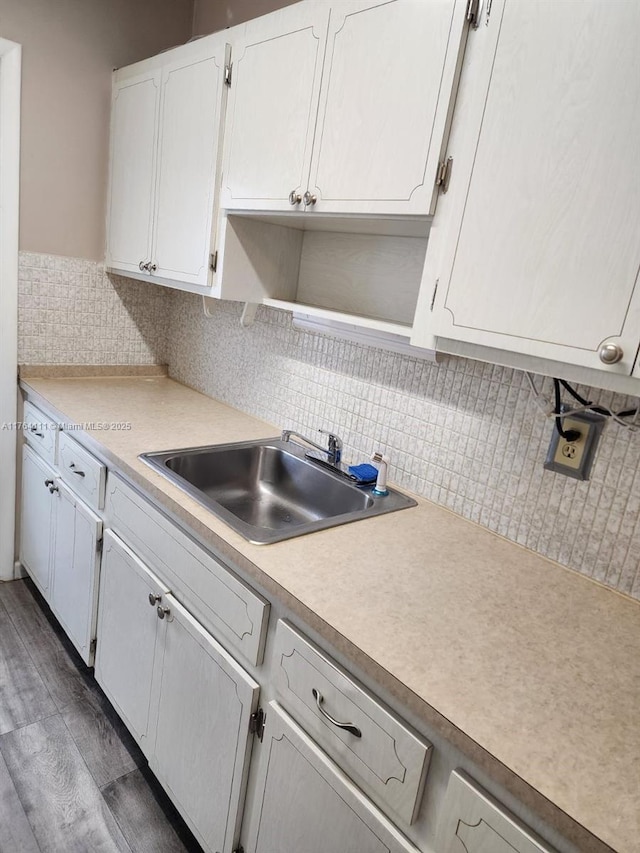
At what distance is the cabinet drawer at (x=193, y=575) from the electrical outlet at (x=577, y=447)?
27.9 inches

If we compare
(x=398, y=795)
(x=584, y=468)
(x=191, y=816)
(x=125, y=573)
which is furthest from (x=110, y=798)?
(x=584, y=468)

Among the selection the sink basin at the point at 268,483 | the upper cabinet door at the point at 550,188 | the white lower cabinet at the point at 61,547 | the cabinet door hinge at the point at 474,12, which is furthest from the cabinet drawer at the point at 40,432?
the cabinet door hinge at the point at 474,12

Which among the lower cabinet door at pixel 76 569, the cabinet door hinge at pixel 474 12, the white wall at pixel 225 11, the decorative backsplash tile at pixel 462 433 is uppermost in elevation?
the white wall at pixel 225 11

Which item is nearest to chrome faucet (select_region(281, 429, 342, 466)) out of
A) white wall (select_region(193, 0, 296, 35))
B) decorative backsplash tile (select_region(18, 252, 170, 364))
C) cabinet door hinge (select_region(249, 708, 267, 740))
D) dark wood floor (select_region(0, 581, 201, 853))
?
cabinet door hinge (select_region(249, 708, 267, 740))

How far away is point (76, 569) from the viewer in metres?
1.97

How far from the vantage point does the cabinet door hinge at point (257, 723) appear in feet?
3.88

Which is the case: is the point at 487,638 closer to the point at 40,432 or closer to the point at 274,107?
the point at 274,107

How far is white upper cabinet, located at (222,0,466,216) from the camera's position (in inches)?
45.8

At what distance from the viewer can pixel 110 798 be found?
1.61 m

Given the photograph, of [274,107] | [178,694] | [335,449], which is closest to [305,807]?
[178,694]

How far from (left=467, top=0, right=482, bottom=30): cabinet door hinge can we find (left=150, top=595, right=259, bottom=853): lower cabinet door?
137 centimetres

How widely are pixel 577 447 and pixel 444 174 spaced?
2.08 ft

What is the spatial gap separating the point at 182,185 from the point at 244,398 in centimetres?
79

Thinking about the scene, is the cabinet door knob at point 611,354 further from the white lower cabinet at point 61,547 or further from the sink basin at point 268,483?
the white lower cabinet at point 61,547
